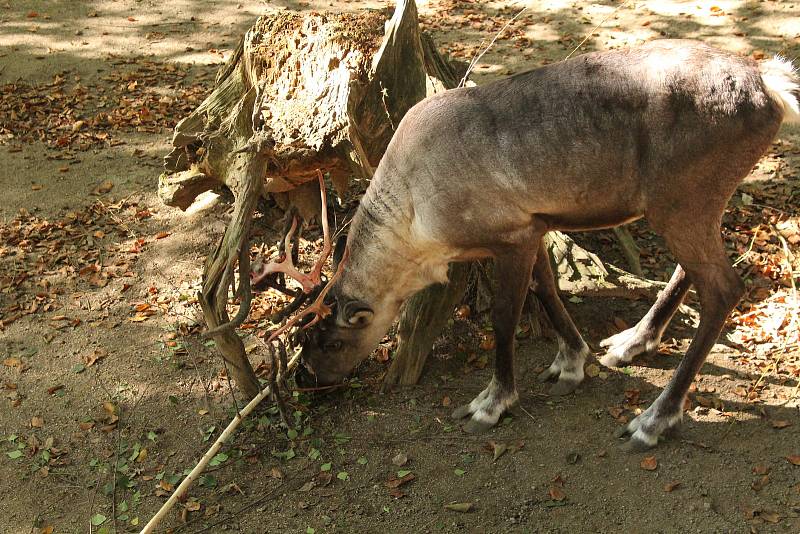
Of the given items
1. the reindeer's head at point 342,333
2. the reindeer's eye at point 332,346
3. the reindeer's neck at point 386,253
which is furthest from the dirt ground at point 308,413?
the reindeer's neck at point 386,253

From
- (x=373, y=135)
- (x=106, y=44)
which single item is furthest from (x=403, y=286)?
(x=106, y=44)

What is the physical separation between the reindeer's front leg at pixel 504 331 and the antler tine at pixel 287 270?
1.13 metres

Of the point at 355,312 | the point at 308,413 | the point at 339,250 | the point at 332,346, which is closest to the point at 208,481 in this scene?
the point at 308,413

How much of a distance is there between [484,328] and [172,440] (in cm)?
226

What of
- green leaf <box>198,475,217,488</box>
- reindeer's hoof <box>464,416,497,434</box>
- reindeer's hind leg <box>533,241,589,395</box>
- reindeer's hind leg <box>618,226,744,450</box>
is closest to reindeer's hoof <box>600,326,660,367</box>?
reindeer's hind leg <box>533,241,589,395</box>

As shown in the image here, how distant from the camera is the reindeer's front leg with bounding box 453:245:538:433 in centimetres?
445

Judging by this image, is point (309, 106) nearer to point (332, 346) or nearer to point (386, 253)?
point (386, 253)

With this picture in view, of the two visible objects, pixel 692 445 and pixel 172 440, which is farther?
pixel 172 440

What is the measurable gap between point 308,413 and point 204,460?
0.81 meters

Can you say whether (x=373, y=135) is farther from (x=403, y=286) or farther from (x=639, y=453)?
(x=639, y=453)

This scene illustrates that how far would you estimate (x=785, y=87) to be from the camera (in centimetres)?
389

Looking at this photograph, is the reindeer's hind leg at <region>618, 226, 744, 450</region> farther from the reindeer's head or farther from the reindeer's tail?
the reindeer's head

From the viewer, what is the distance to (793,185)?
6.61 metres

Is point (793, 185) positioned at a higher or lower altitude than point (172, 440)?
higher
